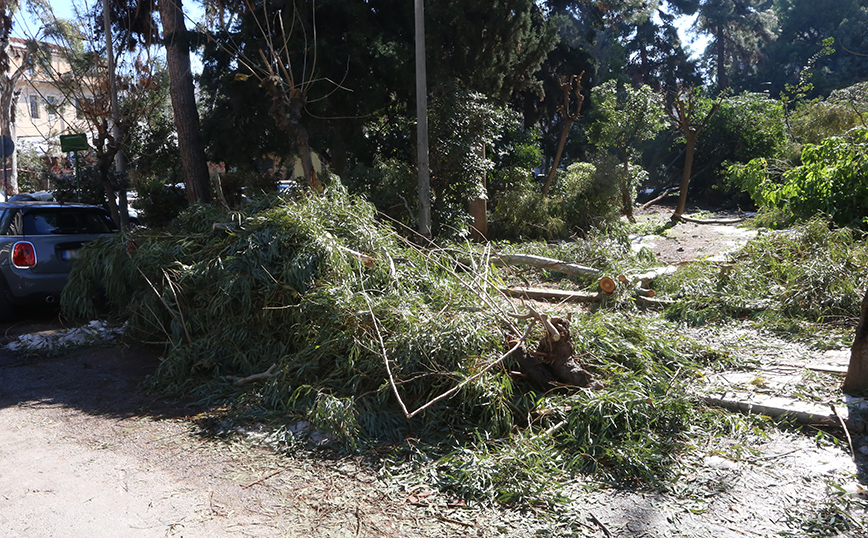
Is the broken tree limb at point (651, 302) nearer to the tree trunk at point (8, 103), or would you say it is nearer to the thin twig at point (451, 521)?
the thin twig at point (451, 521)

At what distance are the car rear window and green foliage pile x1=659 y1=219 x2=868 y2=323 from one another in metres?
7.66

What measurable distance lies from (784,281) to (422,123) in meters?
5.59

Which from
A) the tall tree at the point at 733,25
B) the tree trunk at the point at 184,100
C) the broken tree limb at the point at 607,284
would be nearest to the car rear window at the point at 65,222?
the tree trunk at the point at 184,100

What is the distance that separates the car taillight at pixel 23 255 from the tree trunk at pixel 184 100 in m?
4.77

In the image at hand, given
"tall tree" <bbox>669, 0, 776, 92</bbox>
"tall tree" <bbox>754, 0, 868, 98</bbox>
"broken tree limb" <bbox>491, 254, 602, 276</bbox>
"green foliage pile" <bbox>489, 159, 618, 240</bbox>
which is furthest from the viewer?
"tall tree" <bbox>669, 0, 776, 92</bbox>

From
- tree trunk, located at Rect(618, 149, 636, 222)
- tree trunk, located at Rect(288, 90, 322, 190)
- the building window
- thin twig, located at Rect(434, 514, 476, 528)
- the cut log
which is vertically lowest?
thin twig, located at Rect(434, 514, 476, 528)

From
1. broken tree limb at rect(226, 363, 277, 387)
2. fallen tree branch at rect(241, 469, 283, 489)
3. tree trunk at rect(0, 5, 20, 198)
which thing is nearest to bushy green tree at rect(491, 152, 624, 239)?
broken tree limb at rect(226, 363, 277, 387)

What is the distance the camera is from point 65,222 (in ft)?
27.6

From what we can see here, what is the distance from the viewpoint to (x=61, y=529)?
3328 mm

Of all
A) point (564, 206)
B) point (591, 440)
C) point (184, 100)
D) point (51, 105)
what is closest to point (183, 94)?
point (184, 100)

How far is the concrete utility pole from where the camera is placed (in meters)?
9.77

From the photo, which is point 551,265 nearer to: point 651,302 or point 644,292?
point 644,292

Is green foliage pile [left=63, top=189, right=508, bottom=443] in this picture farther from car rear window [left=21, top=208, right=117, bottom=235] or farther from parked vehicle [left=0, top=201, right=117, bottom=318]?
car rear window [left=21, top=208, right=117, bottom=235]

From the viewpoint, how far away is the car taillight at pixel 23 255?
7703 mm
